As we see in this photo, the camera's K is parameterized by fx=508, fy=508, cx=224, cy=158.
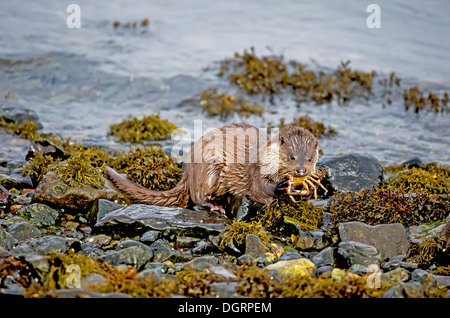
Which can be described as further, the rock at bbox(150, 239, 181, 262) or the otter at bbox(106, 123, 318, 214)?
the otter at bbox(106, 123, 318, 214)

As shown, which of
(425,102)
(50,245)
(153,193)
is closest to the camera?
(50,245)

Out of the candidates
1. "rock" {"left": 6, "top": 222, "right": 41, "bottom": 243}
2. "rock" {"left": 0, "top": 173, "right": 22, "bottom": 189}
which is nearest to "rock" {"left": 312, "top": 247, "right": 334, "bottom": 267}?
"rock" {"left": 6, "top": 222, "right": 41, "bottom": 243}

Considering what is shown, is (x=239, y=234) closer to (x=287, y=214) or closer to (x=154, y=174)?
(x=287, y=214)

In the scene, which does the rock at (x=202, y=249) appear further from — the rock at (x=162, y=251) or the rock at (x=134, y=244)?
the rock at (x=134, y=244)

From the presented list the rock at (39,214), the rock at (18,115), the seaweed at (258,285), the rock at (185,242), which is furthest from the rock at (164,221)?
the rock at (18,115)

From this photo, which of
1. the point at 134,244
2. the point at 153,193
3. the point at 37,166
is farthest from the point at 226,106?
the point at 134,244

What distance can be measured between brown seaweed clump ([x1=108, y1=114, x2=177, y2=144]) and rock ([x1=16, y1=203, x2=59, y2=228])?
4.41 metres

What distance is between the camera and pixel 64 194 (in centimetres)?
648

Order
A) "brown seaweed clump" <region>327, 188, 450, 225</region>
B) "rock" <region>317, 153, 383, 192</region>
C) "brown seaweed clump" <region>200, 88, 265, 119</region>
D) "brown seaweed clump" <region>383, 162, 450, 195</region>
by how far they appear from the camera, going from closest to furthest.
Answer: "brown seaweed clump" <region>327, 188, 450, 225</region> → "brown seaweed clump" <region>383, 162, 450, 195</region> → "rock" <region>317, 153, 383, 192</region> → "brown seaweed clump" <region>200, 88, 265, 119</region>

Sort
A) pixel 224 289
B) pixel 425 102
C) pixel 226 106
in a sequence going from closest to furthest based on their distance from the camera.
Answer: pixel 224 289 → pixel 226 106 → pixel 425 102

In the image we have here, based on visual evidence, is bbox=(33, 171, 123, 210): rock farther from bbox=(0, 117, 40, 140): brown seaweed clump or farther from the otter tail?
bbox=(0, 117, 40, 140): brown seaweed clump

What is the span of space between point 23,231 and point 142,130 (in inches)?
212

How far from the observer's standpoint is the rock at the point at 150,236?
230 inches

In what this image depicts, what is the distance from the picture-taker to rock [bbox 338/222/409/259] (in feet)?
18.3
